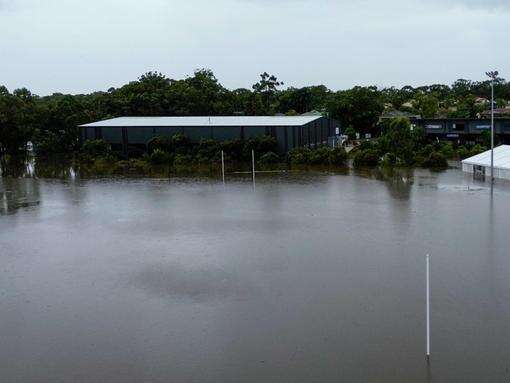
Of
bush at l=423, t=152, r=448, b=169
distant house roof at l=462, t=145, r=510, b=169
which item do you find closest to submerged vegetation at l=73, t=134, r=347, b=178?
bush at l=423, t=152, r=448, b=169

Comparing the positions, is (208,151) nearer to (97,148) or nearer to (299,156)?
(299,156)

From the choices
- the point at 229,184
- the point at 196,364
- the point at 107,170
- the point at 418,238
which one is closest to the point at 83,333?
the point at 196,364

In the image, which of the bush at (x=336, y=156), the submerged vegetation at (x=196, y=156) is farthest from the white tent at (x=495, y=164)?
the submerged vegetation at (x=196, y=156)

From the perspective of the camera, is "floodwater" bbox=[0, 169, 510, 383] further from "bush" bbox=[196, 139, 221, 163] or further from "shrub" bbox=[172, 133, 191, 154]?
"shrub" bbox=[172, 133, 191, 154]

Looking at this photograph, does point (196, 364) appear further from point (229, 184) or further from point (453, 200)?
point (229, 184)

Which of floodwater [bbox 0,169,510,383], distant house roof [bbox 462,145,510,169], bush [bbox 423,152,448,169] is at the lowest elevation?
floodwater [bbox 0,169,510,383]

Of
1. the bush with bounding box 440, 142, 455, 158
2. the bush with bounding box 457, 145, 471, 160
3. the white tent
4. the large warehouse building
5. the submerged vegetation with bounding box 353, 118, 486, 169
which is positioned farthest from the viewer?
the large warehouse building

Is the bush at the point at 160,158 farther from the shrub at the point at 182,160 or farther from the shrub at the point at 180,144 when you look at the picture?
the shrub at the point at 180,144
